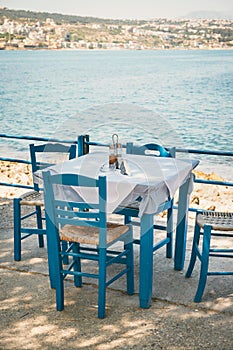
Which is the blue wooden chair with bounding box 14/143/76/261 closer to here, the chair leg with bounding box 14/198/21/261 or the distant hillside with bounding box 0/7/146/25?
the chair leg with bounding box 14/198/21/261

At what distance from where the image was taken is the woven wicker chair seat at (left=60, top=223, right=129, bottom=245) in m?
3.34

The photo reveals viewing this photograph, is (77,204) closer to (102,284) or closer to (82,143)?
(102,284)

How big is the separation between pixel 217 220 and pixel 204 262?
1.08ft

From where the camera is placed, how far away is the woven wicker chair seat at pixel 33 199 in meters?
4.27

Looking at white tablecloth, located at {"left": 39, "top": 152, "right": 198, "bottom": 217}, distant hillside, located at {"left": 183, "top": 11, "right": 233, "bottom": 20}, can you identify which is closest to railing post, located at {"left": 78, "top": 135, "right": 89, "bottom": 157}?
white tablecloth, located at {"left": 39, "top": 152, "right": 198, "bottom": 217}

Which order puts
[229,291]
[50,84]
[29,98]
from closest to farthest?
[229,291] < [29,98] < [50,84]

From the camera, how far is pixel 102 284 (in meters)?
3.30

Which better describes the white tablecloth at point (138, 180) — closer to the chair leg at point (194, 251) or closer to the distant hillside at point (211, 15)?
the chair leg at point (194, 251)

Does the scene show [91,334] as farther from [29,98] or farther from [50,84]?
[50,84]

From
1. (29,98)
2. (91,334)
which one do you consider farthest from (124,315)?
(29,98)

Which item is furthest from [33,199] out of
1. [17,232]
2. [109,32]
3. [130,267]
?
[109,32]

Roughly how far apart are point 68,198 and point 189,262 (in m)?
1.22

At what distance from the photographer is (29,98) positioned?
1523 inches

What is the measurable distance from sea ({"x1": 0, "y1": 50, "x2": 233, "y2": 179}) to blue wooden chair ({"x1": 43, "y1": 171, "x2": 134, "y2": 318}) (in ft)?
35.7
